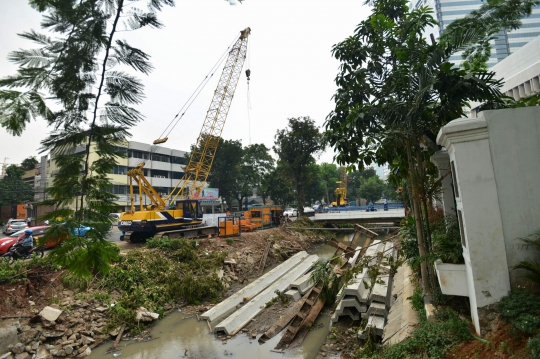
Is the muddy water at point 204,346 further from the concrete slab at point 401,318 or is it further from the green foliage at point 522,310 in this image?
the green foliage at point 522,310

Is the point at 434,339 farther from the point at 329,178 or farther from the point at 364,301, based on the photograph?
the point at 329,178

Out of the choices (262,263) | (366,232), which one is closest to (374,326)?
(366,232)

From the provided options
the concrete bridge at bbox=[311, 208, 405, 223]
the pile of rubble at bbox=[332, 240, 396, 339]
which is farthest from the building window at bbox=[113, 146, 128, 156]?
the concrete bridge at bbox=[311, 208, 405, 223]

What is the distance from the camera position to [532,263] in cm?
372

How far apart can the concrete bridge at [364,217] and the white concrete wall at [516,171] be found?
23.7 meters

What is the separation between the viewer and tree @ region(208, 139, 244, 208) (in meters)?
47.6

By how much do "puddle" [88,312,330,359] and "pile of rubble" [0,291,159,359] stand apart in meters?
0.43

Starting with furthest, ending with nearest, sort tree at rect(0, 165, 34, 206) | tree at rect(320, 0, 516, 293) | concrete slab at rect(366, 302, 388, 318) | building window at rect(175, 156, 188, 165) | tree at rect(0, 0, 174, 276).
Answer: building window at rect(175, 156, 188, 165) < tree at rect(0, 165, 34, 206) < concrete slab at rect(366, 302, 388, 318) < tree at rect(320, 0, 516, 293) < tree at rect(0, 0, 174, 276)

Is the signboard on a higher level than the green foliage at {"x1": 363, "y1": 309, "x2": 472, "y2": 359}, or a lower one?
higher

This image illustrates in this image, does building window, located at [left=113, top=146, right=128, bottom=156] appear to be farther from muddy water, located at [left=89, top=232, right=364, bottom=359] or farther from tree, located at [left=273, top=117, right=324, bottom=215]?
tree, located at [left=273, top=117, right=324, bottom=215]

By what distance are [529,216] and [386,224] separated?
27.9 m

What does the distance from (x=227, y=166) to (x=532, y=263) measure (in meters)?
45.7

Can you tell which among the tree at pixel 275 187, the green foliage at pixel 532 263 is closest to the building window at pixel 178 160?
the tree at pixel 275 187

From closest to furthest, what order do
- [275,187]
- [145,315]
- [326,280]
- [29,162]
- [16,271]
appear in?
1. [29,162]
2. [326,280]
3. [16,271]
4. [145,315]
5. [275,187]
